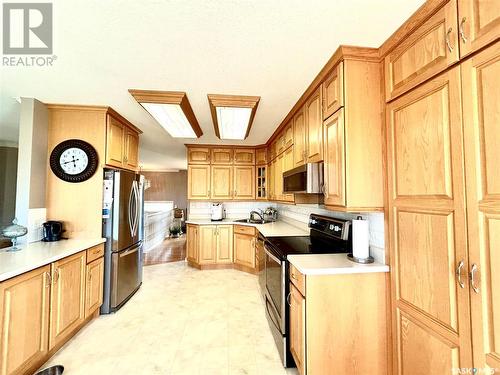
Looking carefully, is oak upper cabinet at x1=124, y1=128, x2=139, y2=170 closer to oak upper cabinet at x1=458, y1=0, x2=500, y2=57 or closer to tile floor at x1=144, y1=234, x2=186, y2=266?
tile floor at x1=144, y1=234, x2=186, y2=266

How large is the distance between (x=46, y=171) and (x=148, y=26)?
7.23 ft

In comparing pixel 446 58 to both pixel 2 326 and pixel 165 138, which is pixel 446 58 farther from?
pixel 165 138

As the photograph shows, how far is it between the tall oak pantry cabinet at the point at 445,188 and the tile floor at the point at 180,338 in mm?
1102

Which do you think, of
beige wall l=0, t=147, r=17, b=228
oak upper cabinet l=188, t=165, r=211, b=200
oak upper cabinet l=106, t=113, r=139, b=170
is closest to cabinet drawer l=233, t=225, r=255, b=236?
oak upper cabinet l=188, t=165, r=211, b=200

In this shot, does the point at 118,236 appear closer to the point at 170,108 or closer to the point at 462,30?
the point at 170,108

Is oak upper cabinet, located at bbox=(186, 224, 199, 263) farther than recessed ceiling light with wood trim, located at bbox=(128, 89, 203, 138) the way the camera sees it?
Yes

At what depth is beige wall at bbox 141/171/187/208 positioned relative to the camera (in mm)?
9344

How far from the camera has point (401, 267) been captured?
4.71 feet

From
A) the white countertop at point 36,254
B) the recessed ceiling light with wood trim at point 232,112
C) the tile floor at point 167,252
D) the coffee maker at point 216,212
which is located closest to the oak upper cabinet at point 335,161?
the recessed ceiling light with wood trim at point 232,112

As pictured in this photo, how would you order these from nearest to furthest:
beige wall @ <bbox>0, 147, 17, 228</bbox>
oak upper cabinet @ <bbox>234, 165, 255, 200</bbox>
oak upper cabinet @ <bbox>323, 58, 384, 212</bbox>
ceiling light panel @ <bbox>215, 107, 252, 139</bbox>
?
oak upper cabinet @ <bbox>323, 58, 384, 212</bbox> < ceiling light panel @ <bbox>215, 107, 252, 139</bbox> < beige wall @ <bbox>0, 147, 17, 228</bbox> < oak upper cabinet @ <bbox>234, 165, 255, 200</bbox>

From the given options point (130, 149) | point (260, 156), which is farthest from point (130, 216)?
point (260, 156)

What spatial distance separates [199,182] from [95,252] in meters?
2.35

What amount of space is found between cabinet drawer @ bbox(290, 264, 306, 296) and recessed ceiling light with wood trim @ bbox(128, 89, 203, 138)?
1.90 meters

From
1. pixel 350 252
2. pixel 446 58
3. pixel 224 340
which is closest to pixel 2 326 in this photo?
pixel 224 340
